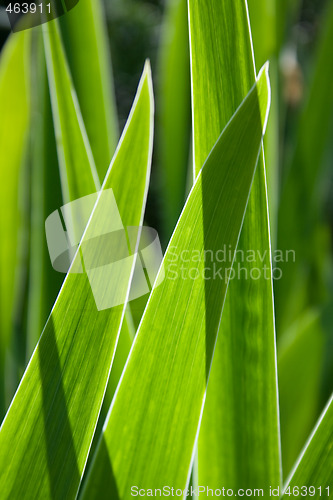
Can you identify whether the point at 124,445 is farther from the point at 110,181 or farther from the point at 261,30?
the point at 261,30

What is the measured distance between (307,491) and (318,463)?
0.04ft

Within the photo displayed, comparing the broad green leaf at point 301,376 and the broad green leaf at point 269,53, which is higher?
the broad green leaf at point 269,53

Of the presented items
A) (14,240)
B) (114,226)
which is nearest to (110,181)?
Result: (114,226)

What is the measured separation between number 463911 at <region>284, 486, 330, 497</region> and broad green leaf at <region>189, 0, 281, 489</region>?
0.05 feet

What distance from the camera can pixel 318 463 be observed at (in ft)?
0.53

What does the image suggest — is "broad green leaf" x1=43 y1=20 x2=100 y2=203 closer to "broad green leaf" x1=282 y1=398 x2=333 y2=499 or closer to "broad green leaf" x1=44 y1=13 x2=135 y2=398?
"broad green leaf" x1=44 y1=13 x2=135 y2=398

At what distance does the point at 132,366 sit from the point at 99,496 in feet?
0.17

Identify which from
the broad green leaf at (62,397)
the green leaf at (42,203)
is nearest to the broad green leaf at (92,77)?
the green leaf at (42,203)

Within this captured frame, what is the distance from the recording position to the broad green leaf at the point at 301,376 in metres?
0.33

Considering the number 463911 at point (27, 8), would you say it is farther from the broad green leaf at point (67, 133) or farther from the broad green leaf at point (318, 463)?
the broad green leaf at point (318, 463)

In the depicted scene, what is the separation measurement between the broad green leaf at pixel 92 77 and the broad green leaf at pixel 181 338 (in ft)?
0.42

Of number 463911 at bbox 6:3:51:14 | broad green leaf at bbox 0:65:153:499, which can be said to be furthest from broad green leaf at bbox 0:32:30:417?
broad green leaf at bbox 0:65:153:499

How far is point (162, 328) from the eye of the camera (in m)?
0.15

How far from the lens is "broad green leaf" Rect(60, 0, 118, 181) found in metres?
0.25
